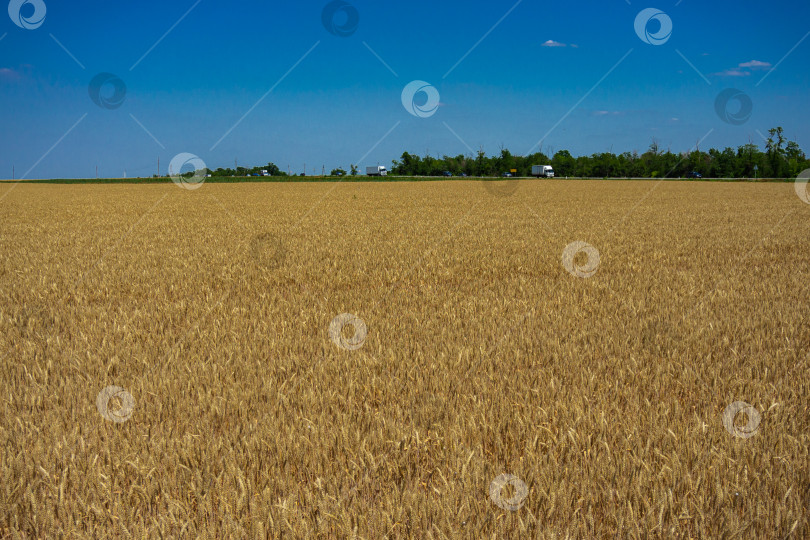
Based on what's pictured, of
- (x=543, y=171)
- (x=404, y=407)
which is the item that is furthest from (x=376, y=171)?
(x=404, y=407)

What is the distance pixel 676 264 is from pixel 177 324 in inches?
332

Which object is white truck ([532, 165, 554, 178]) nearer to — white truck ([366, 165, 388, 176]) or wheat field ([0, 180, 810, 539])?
white truck ([366, 165, 388, 176])

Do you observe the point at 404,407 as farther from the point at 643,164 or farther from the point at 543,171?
the point at 643,164

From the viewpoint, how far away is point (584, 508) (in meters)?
2.54

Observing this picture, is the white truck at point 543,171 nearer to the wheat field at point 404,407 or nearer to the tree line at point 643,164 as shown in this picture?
the tree line at point 643,164

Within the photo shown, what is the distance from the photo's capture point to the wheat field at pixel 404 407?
8.15 feet

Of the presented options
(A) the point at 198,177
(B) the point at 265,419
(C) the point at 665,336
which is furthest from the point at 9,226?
(A) the point at 198,177

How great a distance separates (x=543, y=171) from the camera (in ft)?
360

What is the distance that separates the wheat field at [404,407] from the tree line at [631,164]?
108899 millimetres

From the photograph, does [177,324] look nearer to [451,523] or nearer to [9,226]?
[451,523]

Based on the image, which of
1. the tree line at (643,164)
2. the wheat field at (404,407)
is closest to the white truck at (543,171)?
the tree line at (643,164)

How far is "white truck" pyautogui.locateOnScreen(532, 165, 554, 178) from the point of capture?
109 metres

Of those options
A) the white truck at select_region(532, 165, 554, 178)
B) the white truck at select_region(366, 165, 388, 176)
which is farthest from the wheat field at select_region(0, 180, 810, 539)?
the white truck at select_region(366, 165, 388, 176)

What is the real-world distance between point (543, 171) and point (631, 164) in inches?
1740
